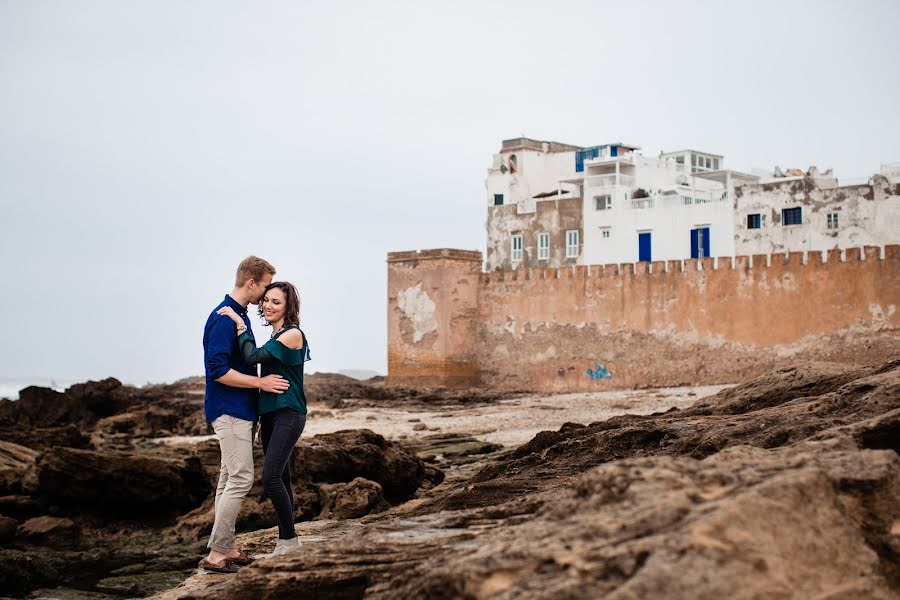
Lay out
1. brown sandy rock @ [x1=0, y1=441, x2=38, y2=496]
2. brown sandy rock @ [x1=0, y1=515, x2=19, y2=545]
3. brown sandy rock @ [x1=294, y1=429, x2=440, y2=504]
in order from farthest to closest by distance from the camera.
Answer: brown sandy rock @ [x1=0, y1=441, x2=38, y2=496]
brown sandy rock @ [x1=294, y1=429, x2=440, y2=504]
brown sandy rock @ [x1=0, y1=515, x2=19, y2=545]

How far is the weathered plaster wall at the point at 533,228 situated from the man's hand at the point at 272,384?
36.6m

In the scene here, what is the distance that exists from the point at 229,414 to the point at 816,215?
33172mm

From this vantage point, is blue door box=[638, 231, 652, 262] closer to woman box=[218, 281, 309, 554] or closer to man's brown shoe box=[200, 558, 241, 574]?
woman box=[218, 281, 309, 554]

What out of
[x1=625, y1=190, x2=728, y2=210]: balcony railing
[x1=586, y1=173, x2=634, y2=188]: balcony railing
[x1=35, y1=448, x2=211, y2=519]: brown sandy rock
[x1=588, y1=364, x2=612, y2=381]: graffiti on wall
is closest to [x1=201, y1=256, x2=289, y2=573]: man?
[x1=35, y1=448, x2=211, y2=519]: brown sandy rock

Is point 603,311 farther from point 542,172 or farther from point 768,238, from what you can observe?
point 542,172

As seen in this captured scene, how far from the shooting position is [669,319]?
24828 mm

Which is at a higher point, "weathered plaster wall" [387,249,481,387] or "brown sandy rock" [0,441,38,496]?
"weathered plaster wall" [387,249,481,387]

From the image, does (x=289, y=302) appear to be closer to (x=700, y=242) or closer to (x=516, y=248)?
(x=700, y=242)

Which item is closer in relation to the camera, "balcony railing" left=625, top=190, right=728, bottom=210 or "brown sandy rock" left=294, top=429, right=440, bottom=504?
"brown sandy rock" left=294, top=429, right=440, bottom=504

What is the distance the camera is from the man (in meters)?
5.69

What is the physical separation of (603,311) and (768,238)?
13481 mm

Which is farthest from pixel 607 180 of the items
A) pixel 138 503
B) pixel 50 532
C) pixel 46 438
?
pixel 50 532

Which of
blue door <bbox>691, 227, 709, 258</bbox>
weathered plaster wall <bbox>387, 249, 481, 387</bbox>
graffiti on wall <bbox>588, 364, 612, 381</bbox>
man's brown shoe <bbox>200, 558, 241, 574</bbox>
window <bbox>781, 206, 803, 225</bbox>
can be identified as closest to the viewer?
man's brown shoe <bbox>200, 558, 241, 574</bbox>

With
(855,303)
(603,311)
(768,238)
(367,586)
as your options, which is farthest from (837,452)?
(768,238)
